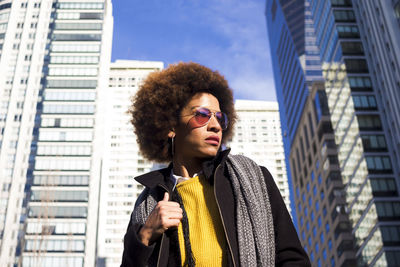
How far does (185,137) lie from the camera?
10.1 ft

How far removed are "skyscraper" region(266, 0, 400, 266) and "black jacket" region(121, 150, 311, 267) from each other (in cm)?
5680

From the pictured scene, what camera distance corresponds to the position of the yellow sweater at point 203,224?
2438 mm

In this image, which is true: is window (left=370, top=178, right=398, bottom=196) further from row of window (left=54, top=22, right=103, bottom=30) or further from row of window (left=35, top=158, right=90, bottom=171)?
row of window (left=54, top=22, right=103, bottom=30)

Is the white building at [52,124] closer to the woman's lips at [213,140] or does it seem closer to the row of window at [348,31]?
the row of window at [348,31]

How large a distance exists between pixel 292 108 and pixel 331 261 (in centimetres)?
4192

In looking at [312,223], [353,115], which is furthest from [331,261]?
[353,115]

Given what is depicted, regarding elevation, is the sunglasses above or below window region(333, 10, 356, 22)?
below

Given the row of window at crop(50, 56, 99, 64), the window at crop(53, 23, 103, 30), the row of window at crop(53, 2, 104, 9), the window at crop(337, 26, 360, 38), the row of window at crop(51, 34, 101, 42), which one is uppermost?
the row of window at crop(53, 2, 104, 9)

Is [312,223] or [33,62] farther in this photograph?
[33,62]

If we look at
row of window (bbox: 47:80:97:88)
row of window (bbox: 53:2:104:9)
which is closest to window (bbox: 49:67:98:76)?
row of window (bbox: 47:80:97:88)

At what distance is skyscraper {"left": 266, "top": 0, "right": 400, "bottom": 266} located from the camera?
58.6 meters

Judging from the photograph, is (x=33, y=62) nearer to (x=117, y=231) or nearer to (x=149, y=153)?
(x=117, y=231)

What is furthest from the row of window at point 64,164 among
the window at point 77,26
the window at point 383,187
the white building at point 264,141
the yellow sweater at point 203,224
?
the yellow sweater at point 203,224

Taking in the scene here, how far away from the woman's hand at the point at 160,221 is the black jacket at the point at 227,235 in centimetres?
4
